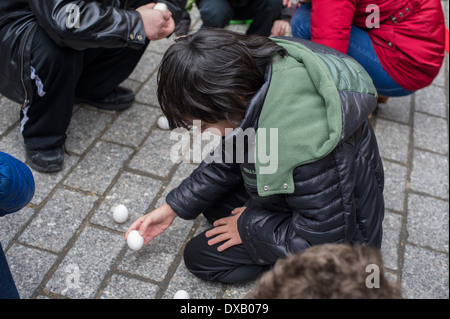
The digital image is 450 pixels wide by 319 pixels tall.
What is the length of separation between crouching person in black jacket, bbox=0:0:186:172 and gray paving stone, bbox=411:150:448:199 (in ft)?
5.59

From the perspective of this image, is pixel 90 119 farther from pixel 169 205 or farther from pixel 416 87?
pixel 416 87

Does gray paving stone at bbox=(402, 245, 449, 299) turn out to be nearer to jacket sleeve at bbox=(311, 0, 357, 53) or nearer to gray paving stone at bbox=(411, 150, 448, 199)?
gray paving stone at bbox=(411, 150, 448, 199)

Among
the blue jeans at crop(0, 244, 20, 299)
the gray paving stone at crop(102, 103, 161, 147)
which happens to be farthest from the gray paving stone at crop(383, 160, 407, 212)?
the blue jeans at crop(0, 244, 20, 299)

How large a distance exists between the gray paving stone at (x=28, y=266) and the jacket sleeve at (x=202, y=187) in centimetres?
63

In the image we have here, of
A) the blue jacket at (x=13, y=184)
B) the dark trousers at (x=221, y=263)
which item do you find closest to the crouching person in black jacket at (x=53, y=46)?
the blue jacket at (x=13, y=184)

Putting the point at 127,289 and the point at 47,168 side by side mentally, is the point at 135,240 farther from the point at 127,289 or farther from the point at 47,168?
the point at 47,168

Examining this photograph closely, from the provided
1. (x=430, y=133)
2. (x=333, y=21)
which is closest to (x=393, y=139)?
(x=430, y=133)

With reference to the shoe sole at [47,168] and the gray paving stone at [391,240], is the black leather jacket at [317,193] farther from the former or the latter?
the shoe sole at [47,168]

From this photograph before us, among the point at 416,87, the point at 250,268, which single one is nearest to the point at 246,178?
the point at 250,268

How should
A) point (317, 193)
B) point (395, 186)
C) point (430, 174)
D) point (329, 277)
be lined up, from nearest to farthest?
point (329, 277) → point (317, 193) → point (395, 186) → point (430, 174)

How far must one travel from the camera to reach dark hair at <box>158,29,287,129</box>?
1.82m

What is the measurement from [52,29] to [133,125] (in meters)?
0.88

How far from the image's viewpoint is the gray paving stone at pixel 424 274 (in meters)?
2.46

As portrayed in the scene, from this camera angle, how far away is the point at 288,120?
1848 mm
